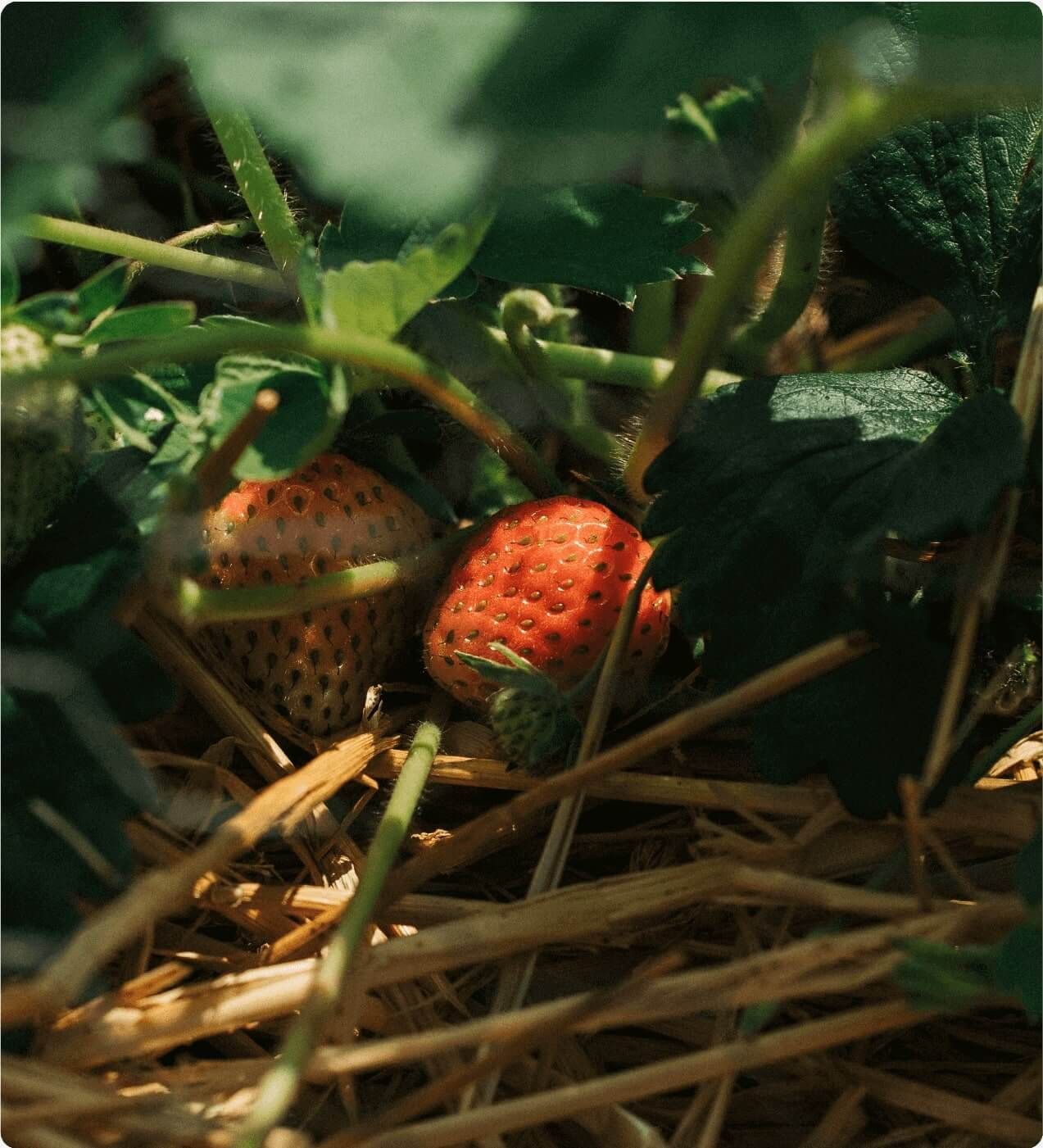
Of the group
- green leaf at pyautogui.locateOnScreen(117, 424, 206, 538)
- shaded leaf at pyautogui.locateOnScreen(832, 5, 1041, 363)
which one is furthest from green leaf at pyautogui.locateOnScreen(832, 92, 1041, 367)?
green leaf at pyautogui.locateOnScreen(117, 424, 206, 538)

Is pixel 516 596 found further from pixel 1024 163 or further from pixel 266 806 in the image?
pixel 1024 163

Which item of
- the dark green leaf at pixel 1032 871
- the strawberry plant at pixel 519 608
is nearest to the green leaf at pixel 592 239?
the strawberry plant at pixel 519 608

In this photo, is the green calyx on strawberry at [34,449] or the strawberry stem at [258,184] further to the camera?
the strawberry stem at [258,184]

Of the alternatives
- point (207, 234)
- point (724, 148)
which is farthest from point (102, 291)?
point (724, 148)

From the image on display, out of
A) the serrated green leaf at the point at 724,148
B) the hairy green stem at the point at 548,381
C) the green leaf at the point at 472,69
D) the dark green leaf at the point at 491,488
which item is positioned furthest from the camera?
the dark green leaf at the point at 491,488

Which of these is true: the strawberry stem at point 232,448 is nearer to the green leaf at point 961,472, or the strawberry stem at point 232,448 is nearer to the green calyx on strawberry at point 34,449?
the green calyx on strawberry at point 34,449

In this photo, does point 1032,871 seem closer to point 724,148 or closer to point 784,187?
point 784,187
